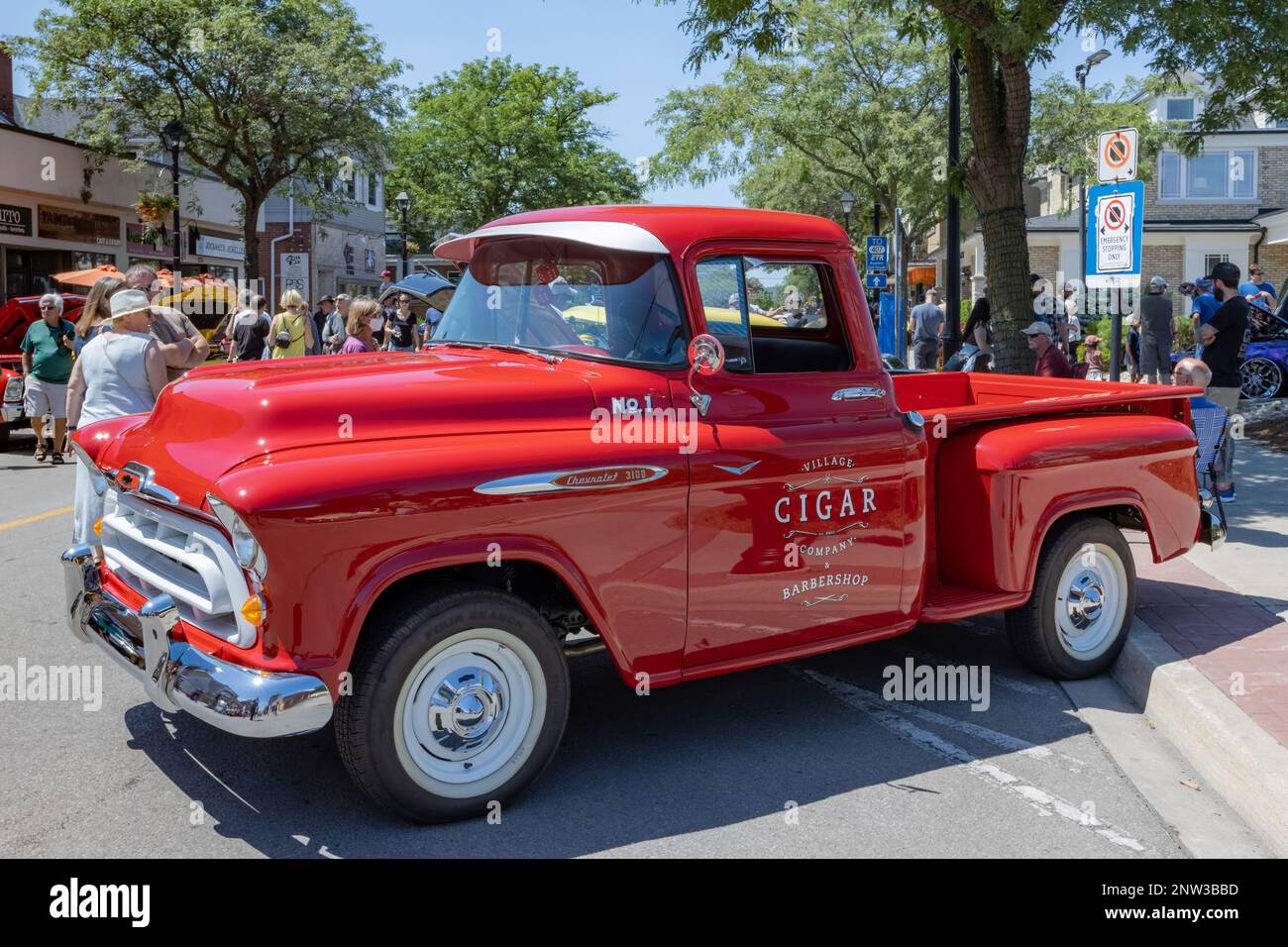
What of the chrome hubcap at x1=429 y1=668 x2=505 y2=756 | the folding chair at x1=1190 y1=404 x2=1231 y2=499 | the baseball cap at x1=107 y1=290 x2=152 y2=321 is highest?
the baseball cap at x1=107 y1=290 x2=152 y2=321

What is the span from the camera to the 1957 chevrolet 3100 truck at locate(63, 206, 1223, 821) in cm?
376

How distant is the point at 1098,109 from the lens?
3120 cm

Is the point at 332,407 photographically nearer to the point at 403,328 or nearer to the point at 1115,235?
the point at 1115,235

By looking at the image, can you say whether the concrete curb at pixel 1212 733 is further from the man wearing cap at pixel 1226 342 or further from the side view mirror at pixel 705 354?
the man wearing cap at pixel 1226 342

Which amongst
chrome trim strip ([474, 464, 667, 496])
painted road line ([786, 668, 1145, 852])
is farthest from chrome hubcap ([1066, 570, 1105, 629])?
chrome trim strip ([474, 464, 667, 496])

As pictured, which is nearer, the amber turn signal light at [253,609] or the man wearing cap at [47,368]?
the amber turn signal light at [253,609]

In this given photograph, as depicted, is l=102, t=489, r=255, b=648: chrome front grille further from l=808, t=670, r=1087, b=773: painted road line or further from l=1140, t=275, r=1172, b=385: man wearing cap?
l=1140, t=275, r=1172, b=385: man wearing cap

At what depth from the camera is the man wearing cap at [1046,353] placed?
1053 centimetres

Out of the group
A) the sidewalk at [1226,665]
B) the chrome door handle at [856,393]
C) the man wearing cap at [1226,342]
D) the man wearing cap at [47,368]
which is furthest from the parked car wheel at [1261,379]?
the man wearing cap at [47,368]

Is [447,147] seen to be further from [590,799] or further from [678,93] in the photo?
[590,799]

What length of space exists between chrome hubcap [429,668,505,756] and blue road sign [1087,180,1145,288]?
260 inches

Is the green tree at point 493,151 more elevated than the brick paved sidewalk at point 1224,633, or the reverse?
the green tree at point 493,151

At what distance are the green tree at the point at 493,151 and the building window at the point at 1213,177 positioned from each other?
21438 millimetres

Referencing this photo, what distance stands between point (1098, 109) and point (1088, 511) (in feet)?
93.9
